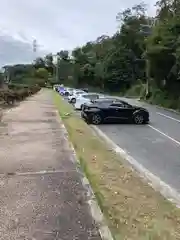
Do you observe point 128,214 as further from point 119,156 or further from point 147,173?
point 119,156

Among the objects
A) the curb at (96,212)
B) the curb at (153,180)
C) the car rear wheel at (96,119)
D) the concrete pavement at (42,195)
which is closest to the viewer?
the curb at (96,212)

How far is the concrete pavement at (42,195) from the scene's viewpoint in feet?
19.6

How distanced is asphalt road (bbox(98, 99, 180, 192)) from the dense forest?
14.9 meters

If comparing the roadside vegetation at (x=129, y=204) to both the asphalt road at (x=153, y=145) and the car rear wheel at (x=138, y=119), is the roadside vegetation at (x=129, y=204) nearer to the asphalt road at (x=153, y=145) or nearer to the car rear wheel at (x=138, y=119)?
the asphalt road at (x=153, y=145)

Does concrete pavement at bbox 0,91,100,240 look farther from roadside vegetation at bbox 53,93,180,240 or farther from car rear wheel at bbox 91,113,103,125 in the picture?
car rear wheel at bbox 91,113,103,125

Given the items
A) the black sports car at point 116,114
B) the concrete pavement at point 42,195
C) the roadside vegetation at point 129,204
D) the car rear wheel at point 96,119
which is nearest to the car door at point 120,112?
the black sports car at point 116,114

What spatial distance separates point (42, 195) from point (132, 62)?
282 feet

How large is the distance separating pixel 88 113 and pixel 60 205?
18.8 m

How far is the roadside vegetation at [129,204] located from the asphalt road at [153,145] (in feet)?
3.23

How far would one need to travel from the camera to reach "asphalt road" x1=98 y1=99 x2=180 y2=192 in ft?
38.1

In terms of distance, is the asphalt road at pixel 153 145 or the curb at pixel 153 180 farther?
the asphalt road at pixel 153 145

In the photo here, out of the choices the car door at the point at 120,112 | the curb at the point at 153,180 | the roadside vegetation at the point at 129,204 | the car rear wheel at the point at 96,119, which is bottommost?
the car rear wheel at the point at 96,119

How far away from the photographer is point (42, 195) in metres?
7.89

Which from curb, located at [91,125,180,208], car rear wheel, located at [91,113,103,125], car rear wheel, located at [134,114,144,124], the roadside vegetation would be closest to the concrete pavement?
the roadside vegetation
